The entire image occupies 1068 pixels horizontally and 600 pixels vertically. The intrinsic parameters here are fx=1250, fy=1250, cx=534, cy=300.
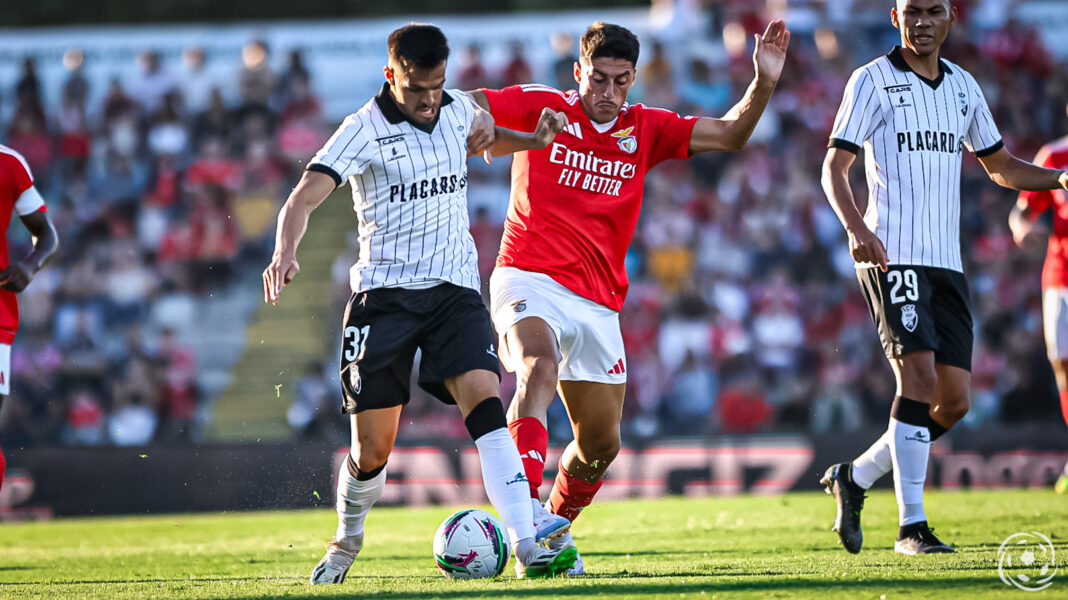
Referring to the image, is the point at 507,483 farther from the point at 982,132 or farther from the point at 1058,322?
the point at 1058,322

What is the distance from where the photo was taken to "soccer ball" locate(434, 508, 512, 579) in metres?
5.80

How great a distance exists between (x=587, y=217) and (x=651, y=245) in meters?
9.79

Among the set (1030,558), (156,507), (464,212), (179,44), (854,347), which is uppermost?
(179,44)

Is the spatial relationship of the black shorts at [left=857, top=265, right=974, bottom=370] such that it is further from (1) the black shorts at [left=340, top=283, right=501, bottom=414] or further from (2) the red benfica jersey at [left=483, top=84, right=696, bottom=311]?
(1) the black shorts at [left=340, top=283, right=501, bottom=414]

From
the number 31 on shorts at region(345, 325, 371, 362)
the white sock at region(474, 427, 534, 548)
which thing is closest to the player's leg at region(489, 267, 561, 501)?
the white sock at region(474, 427, 534, 548)

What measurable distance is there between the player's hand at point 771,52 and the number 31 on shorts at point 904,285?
1205 millimetres

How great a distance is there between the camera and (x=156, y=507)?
1255 cm

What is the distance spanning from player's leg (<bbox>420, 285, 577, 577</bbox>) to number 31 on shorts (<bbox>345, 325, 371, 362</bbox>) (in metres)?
0.28

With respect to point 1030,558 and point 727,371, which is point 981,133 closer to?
point 1030,558

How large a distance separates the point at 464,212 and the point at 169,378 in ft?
33.3

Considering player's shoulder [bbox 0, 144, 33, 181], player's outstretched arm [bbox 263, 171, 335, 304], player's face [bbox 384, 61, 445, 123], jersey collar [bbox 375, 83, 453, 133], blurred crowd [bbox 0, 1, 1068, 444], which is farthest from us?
blurred crowd [bbox 0, 1, 1068, 444]

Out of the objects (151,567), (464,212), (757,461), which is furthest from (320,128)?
(464,212)

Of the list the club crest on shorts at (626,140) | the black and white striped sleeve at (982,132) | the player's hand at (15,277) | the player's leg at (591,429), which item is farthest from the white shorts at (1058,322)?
the player's hand at (15,277)

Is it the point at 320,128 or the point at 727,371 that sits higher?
the point at 320,128
